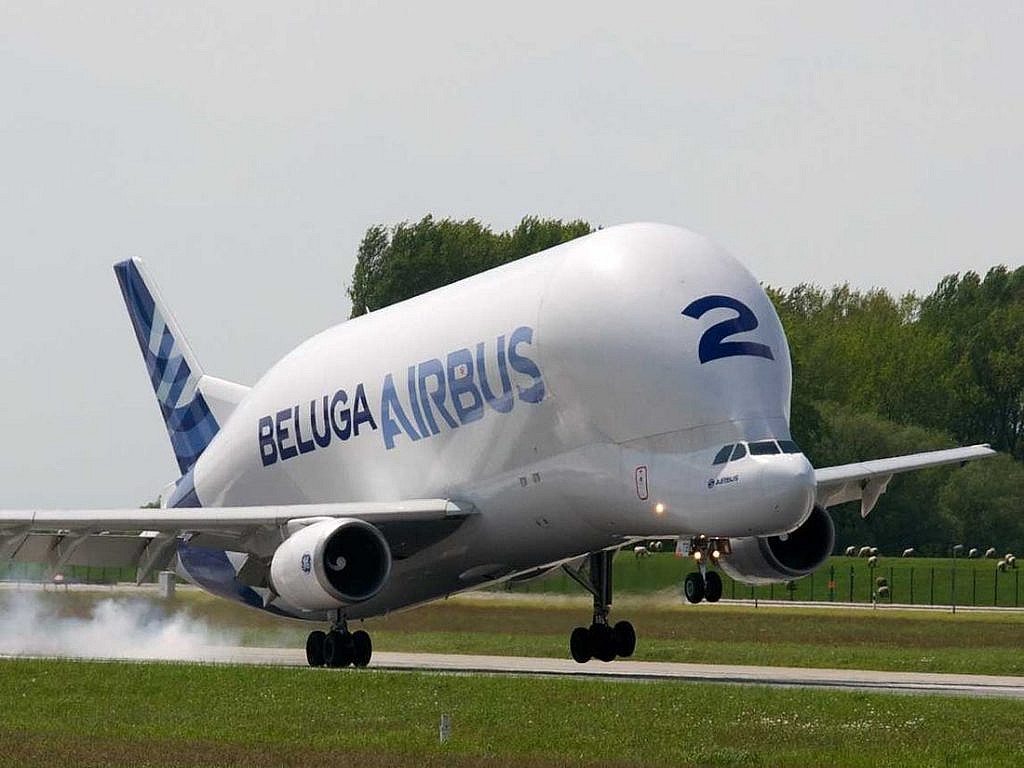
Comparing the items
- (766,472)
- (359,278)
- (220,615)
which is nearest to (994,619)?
(220,615)

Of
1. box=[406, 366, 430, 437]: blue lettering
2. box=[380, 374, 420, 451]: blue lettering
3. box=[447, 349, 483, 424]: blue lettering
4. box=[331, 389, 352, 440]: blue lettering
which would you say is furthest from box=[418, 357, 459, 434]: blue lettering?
box=[331, 389, 352, 440]: blue lettering

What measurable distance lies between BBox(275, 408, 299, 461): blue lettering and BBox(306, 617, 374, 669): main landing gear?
5987mm

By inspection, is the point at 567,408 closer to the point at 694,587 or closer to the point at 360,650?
the point at 694,587

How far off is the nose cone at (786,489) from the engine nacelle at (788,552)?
5582 millimetres

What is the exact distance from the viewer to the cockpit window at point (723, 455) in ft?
107

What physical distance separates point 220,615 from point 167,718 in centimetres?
2259

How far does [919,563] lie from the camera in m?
90.8

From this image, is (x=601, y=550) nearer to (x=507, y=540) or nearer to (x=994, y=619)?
(x=507, y=540)

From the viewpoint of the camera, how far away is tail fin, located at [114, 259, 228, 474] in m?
48.7

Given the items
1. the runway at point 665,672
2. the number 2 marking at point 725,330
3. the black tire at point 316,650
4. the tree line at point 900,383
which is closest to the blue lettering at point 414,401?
the black tire at point 316,650

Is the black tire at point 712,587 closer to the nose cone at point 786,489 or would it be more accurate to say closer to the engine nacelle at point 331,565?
the nose cone at point 786,489

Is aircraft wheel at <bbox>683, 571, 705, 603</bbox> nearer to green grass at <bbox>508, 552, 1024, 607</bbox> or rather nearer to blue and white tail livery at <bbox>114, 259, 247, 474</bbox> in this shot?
blue and white tail livery at <bbox>114, 259, 247, 474</bbox>

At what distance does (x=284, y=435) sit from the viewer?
43281 millimetres

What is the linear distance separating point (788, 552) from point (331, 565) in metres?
8.02
